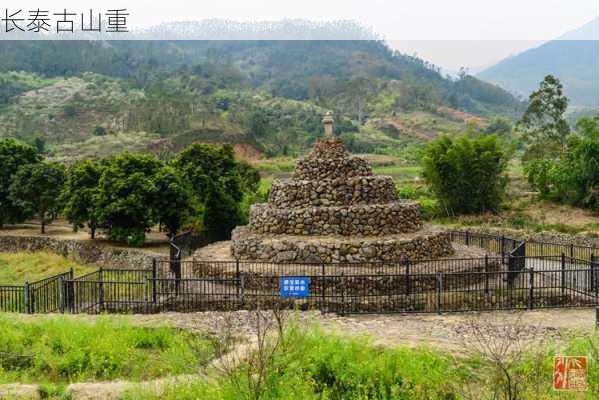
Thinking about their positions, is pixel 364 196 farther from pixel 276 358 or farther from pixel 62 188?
pixel 62 188

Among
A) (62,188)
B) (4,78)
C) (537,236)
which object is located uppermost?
(4,78)

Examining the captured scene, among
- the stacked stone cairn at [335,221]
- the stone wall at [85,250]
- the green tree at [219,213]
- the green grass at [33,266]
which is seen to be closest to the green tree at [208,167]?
the green tree at [219,213]

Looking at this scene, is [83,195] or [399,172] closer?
[83,195]

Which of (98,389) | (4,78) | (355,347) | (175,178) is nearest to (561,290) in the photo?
(355,347)

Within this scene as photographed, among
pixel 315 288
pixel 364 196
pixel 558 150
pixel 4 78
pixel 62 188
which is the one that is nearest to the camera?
pixel 315 288

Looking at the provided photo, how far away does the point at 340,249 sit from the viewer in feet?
54.9

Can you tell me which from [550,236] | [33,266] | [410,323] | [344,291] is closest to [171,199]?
[33,266]

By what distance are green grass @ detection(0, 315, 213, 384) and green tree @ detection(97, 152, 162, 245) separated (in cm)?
1590

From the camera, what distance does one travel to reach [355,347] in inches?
343

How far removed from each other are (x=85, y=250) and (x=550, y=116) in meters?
37.0

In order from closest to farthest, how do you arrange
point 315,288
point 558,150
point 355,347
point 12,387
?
1. point 12,387
2. point 355,347
3. point 315,288
4. point 558,150

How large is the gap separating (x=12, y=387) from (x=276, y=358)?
3.55 metres

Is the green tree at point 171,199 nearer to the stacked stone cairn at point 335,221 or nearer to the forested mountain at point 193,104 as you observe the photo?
the stacked stone cairn at point 335,221

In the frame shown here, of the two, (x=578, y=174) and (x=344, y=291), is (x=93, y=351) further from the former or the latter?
(x=578, y=174)
